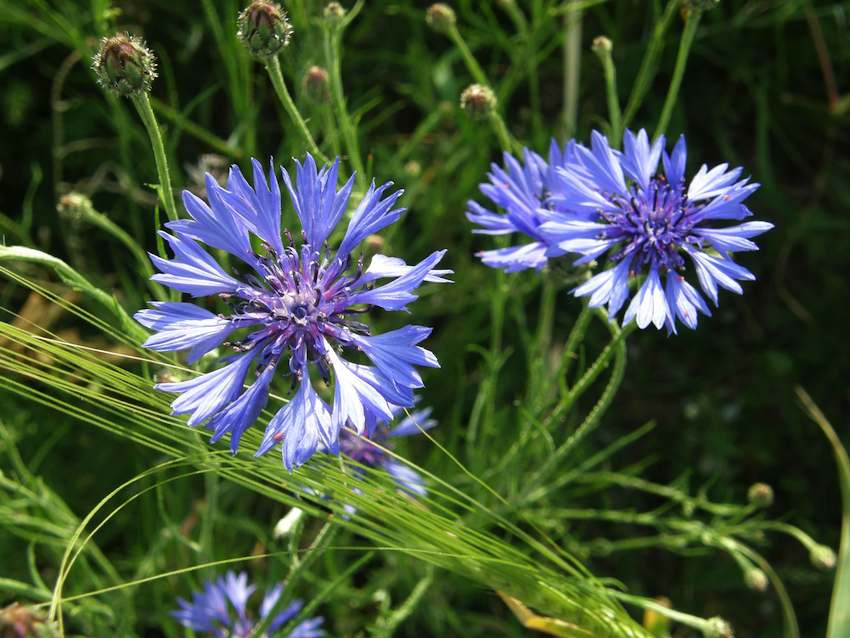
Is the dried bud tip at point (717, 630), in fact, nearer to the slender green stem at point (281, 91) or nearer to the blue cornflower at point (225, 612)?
the blue cornflower at point (225, 612)

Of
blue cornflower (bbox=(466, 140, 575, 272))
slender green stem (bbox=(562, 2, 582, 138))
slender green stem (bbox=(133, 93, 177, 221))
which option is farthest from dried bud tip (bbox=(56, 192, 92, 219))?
slender green stem (bbox=(562, 2, 582, 138))

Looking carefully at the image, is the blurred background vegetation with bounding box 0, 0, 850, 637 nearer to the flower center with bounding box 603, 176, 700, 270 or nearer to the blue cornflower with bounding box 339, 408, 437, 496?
the blue cornflower with bounding box 339, 408, 437, 496

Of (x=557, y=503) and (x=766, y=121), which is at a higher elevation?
(x=766, y=121)

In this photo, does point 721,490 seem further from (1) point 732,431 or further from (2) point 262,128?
(2) point 262,128

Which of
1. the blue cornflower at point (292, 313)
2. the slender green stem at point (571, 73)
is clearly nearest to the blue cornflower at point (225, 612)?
the blue cornflower at point (292, 313)

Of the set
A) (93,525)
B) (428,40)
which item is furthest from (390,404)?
(428,40)
